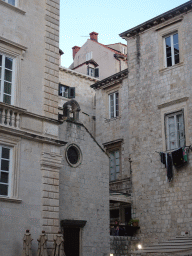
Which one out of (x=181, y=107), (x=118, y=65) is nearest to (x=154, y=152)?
(x=181, y=107)

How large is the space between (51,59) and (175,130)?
821cm

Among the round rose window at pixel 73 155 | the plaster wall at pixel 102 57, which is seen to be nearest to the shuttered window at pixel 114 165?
the round rose window at pixel 73 155

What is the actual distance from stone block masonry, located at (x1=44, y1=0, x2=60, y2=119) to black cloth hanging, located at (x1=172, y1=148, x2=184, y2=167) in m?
7.46

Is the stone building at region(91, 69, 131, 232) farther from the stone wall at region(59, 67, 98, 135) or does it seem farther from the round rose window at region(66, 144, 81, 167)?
the round rose window at region(66, 144, 81, 167)

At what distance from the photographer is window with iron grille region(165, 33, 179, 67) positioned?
2369 centimetres

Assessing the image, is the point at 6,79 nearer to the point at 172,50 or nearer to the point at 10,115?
the point at 10,115

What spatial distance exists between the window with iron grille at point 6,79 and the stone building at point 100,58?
903 inches

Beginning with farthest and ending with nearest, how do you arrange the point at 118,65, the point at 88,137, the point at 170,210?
the point at 118,65 < the point at 170,210 < the point at 88,137

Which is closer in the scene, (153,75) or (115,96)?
(153,75)

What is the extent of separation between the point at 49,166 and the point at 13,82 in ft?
10.9

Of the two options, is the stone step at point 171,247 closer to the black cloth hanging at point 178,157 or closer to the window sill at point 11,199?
the window sill at point 11,199

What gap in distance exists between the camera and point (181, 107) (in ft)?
73.9

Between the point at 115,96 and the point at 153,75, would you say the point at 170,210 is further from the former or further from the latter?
the point at 115,96

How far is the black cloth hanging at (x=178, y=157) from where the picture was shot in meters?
21.7
